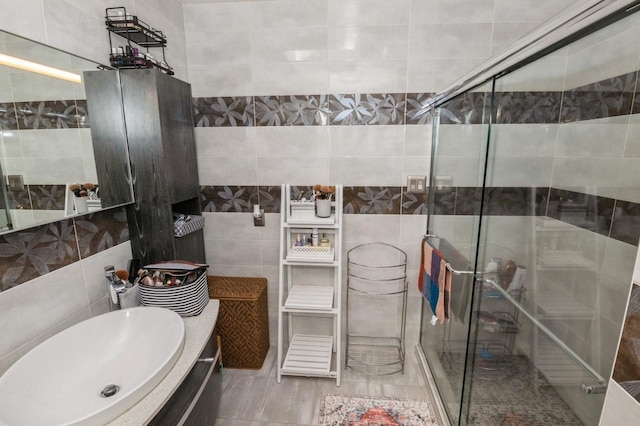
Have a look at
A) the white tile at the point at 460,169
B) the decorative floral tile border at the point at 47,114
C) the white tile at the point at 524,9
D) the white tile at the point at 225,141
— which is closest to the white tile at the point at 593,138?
the white tile at the point at 460,169

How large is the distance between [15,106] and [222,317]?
146 cm

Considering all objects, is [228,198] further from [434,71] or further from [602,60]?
[602,60]

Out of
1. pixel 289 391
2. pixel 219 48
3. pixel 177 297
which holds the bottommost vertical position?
pixel 289 391

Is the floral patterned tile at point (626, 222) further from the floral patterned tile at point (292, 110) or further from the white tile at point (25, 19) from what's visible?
the white tile at point (25, 19)

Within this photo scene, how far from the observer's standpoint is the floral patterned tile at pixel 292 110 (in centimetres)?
192

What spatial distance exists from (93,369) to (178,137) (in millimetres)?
1200

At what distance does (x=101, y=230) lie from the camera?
1.40 meters

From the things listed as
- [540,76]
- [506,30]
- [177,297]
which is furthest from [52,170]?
[506,30]

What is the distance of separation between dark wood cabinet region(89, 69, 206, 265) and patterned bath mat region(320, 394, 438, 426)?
128 centimetres

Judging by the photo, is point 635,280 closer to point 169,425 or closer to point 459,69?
point 169,425

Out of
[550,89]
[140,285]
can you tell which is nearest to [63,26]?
[140,285]

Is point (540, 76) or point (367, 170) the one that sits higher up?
point (540, 76)

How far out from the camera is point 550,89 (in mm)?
1406

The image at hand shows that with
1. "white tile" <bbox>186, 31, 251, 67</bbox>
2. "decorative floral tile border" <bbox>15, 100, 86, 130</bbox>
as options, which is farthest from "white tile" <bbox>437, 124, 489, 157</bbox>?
"decorative floral tile border" <bbox>15, 100, 86, 130</bbox>
